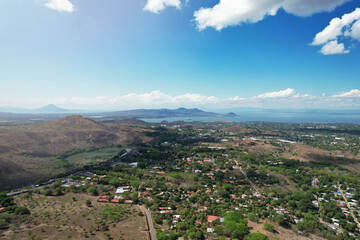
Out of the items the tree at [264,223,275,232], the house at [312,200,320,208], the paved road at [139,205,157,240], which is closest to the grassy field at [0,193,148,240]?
the paved road at [139,205,157,240]

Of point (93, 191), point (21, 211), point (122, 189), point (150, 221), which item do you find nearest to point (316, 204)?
point (150, 221)

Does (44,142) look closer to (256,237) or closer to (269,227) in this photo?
(256,237)

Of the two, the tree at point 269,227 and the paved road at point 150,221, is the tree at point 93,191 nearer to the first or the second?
the paved road at point 150,221

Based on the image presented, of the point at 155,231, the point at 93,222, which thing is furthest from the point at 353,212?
the point at 93,222

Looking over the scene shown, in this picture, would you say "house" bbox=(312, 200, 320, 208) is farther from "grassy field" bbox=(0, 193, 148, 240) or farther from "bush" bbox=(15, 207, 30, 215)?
"bush" bbox=(15, 207, 30, 215)

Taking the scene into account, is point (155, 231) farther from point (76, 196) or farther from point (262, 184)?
point (262, 184)
